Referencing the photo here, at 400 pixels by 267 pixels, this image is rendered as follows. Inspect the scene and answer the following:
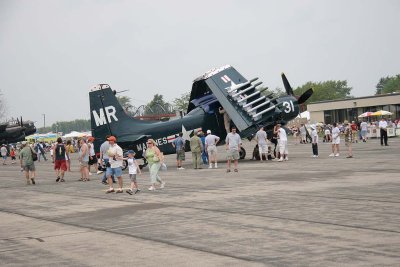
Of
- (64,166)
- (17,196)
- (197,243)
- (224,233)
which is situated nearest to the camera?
(197,243)

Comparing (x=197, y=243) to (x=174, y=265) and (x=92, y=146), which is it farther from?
(x=92, y=146)

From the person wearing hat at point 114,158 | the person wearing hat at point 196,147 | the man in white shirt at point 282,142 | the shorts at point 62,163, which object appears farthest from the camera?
the man in white shirt at point 282,142

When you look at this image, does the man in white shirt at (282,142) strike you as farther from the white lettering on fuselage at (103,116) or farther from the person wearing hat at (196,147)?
the white lettering on fuselage at (103,116)

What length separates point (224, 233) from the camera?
35.0 ft

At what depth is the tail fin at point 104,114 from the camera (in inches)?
1164

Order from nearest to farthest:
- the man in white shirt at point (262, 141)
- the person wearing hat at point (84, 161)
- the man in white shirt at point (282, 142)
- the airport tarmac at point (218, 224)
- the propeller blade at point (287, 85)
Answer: the airport tarmac at point (218, 224)
the person wearing hat at point (84, 161)
the man in white shirt at point (282, 142)
the man in white shirt at point (262, 141)
the propeller blade at point (287, 85)

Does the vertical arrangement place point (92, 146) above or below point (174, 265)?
above

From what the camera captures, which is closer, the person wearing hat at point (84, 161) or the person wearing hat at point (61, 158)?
the person wearing hat at point (84, 161)

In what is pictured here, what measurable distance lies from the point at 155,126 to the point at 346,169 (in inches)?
409

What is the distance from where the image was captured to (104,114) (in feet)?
97.3

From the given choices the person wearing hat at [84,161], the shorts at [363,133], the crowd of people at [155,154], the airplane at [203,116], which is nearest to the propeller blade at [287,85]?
the airplane at [203,116]

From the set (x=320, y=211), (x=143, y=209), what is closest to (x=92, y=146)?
(x=143, y=209)

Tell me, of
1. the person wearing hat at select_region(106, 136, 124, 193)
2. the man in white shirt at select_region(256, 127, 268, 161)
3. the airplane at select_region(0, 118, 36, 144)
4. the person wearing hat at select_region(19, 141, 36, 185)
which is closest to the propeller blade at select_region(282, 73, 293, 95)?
the man in white shirt at select_region(256, 127, 268, 161)

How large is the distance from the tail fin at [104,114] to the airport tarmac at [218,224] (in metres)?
9.12
